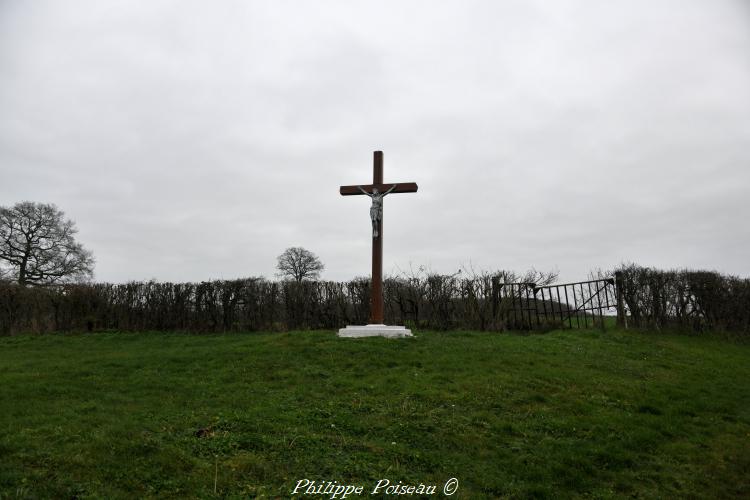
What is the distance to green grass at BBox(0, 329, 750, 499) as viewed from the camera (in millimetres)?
4742

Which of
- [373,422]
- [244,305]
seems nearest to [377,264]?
[244,305]

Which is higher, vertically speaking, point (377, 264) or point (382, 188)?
point (382, 188)

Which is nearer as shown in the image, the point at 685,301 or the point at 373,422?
the point at 373,422

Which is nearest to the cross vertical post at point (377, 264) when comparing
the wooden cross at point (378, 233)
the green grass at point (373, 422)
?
the wooden cross at point (378, 233)

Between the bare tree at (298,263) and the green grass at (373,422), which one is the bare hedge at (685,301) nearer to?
the green grass at (373,422)

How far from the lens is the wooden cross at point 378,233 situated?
12.7 meters

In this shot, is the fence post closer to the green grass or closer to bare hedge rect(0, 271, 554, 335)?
bare hedge rect(0, 271, 554, 335)

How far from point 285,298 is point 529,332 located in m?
7.84

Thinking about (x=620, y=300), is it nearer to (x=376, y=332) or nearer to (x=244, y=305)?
(x=376, y=332)

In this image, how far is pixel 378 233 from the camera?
13.0m

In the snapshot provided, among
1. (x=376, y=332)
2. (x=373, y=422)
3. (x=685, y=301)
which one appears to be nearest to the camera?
(x=373, y=422)

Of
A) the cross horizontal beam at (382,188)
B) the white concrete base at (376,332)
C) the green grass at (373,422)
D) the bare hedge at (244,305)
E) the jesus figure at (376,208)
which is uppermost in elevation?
the cross horizontal beam at (382,188)

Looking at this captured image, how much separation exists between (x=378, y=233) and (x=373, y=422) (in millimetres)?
7257

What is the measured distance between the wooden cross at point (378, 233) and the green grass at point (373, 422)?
1761 millimetres
